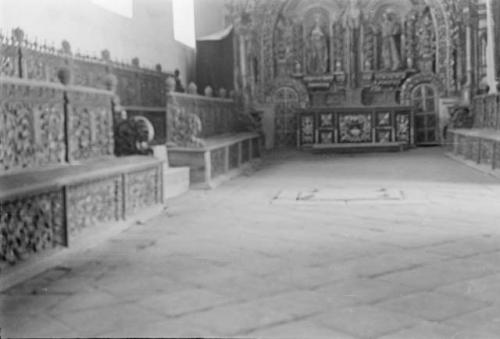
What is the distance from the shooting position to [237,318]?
2396 millimetres

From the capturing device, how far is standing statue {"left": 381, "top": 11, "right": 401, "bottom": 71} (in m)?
13.4

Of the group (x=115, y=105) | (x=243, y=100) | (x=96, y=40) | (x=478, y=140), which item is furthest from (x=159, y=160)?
(x=243, y=100)

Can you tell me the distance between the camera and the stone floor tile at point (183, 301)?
2.51 metres

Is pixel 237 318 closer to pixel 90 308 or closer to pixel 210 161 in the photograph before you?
pixel 90 308

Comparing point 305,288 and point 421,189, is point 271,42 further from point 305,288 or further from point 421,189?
point 305,288

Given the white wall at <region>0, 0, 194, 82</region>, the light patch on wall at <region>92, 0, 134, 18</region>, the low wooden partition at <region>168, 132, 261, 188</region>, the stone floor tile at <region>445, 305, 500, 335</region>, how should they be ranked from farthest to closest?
the light patch on wall at <region>92, 0, 134, 18</region>
the low wooden partition at <region>168, 132, 261, 188</region>
the white wall at <region>0, 0, 194, 82</region>
the stone floor tile at <region>445, 305, 500, 335</region>

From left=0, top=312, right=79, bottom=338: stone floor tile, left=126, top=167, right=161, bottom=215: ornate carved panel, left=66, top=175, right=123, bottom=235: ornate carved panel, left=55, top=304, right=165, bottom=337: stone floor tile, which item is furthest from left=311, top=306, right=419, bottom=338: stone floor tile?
left=126, top=167, right=161, bottom=215: ornate carved panel

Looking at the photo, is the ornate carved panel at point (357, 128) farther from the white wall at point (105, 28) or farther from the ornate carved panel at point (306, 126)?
the white wall at point (105, 28)

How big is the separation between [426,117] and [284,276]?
10528 millimetres

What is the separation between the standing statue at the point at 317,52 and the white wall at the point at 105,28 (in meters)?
2.45

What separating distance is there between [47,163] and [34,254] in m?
0.98

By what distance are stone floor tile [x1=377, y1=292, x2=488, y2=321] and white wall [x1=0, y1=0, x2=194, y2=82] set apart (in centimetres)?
419

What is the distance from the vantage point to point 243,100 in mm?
13539

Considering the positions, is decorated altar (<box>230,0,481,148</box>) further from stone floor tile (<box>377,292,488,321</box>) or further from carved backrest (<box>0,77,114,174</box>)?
stone floor tile (<box>377,292,488,321</box>)
